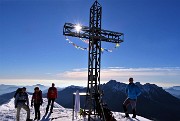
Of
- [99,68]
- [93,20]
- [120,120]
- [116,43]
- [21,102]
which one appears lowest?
[120,120]

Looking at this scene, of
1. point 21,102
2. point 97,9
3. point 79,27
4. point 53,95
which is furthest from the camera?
point 53,95

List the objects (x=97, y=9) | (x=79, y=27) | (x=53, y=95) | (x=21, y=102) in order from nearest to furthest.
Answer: (x=21, y=102), (x=79, y=27), (x=97, y=9), (x=53, y=95)

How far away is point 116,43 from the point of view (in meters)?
17.8

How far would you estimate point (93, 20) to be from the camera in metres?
16.9

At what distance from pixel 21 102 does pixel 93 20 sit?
25.0ft

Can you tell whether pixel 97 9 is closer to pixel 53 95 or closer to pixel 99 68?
pixel 99 68

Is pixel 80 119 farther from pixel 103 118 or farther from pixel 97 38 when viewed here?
pixel 97 38

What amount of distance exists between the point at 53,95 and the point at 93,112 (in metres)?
3.80

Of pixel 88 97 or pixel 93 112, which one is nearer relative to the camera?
pixel 88 97

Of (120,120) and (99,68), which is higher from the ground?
(99,68)

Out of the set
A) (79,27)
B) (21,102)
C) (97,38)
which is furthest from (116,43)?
(21,102)

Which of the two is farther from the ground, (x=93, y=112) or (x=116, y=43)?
(x=116, y=43)

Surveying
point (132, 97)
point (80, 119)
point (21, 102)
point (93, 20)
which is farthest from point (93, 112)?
point (93, 20)

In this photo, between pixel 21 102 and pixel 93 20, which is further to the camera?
pixel 93 20
